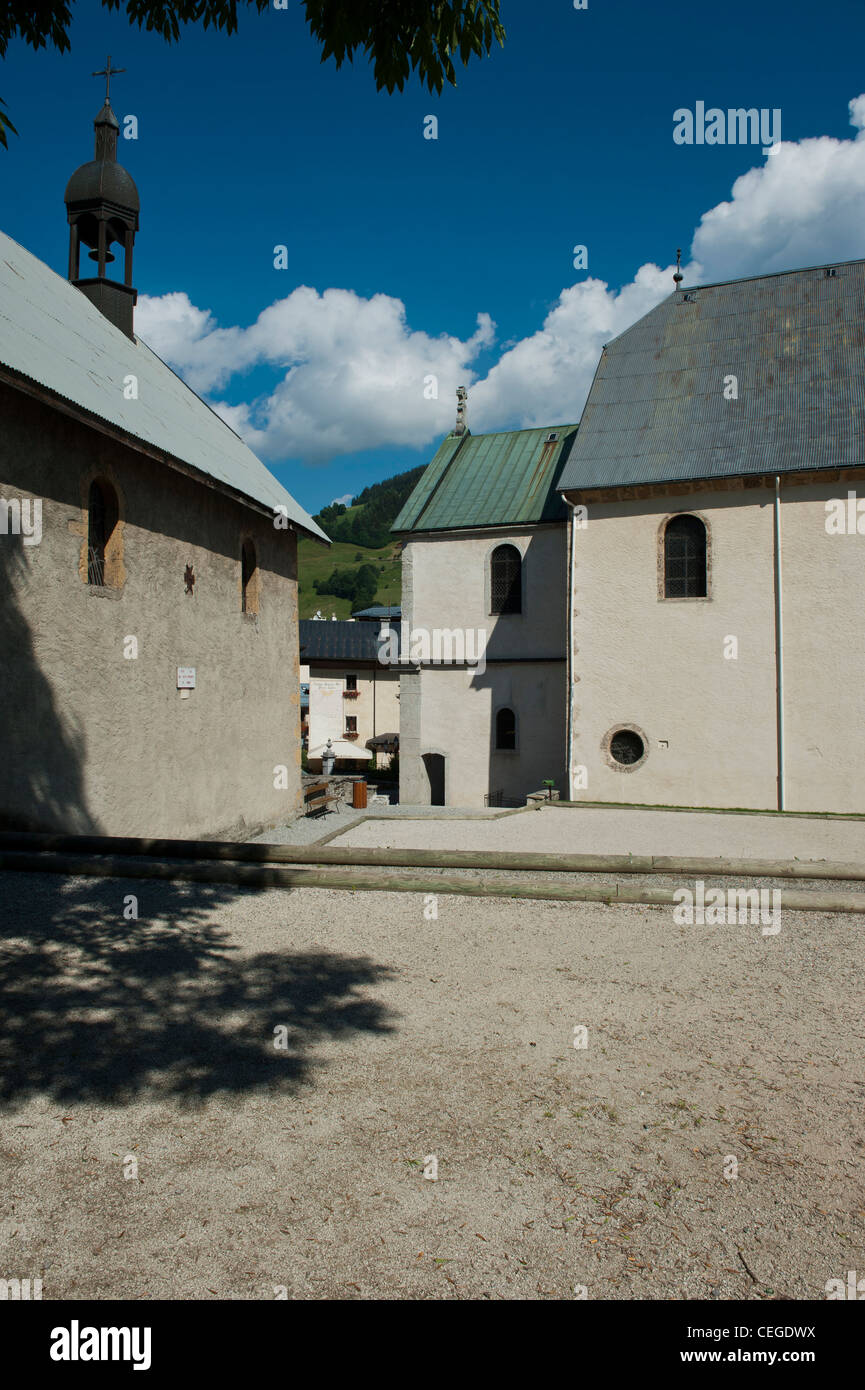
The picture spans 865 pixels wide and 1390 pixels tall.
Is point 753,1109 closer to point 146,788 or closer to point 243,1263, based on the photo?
point 243,1263

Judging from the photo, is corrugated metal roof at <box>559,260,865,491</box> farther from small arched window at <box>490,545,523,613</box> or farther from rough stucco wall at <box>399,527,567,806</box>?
small arched window at <box>490,545,523,613</box>

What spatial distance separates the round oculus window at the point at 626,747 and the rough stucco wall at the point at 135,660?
810 cm

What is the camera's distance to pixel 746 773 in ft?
62.2

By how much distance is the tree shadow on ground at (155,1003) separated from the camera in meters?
4.45

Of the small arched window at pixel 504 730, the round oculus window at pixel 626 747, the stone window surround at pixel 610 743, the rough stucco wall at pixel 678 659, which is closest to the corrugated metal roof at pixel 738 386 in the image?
the rough stucco wall at pixel 678 659

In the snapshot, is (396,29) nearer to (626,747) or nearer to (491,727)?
(626,747)

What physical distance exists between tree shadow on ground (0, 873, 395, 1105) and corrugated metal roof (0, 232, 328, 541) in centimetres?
580

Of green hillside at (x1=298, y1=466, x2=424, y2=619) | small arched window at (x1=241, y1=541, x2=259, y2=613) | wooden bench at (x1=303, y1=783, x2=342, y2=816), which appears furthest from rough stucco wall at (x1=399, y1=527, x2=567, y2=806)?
green hillside at (x1=298, y1=466, x2=424, y2=619)

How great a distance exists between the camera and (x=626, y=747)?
66.3ft

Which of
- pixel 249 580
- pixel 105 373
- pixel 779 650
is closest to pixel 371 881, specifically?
pixel 105 373

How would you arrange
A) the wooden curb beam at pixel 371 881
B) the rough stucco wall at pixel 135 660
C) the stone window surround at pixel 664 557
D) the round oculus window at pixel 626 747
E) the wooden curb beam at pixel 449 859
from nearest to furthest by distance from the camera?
the wooden curb beam at pixel 371 881, the wooden curb beam at pixel 449 859, the rough stucco wall at pixel 135 660, the stone window surround at pixel 664 557, the round oculus window at pixel 626 747

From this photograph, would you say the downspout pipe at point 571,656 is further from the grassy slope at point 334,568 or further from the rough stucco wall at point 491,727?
the grassy slope at point 334,568

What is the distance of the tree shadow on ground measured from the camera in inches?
175
